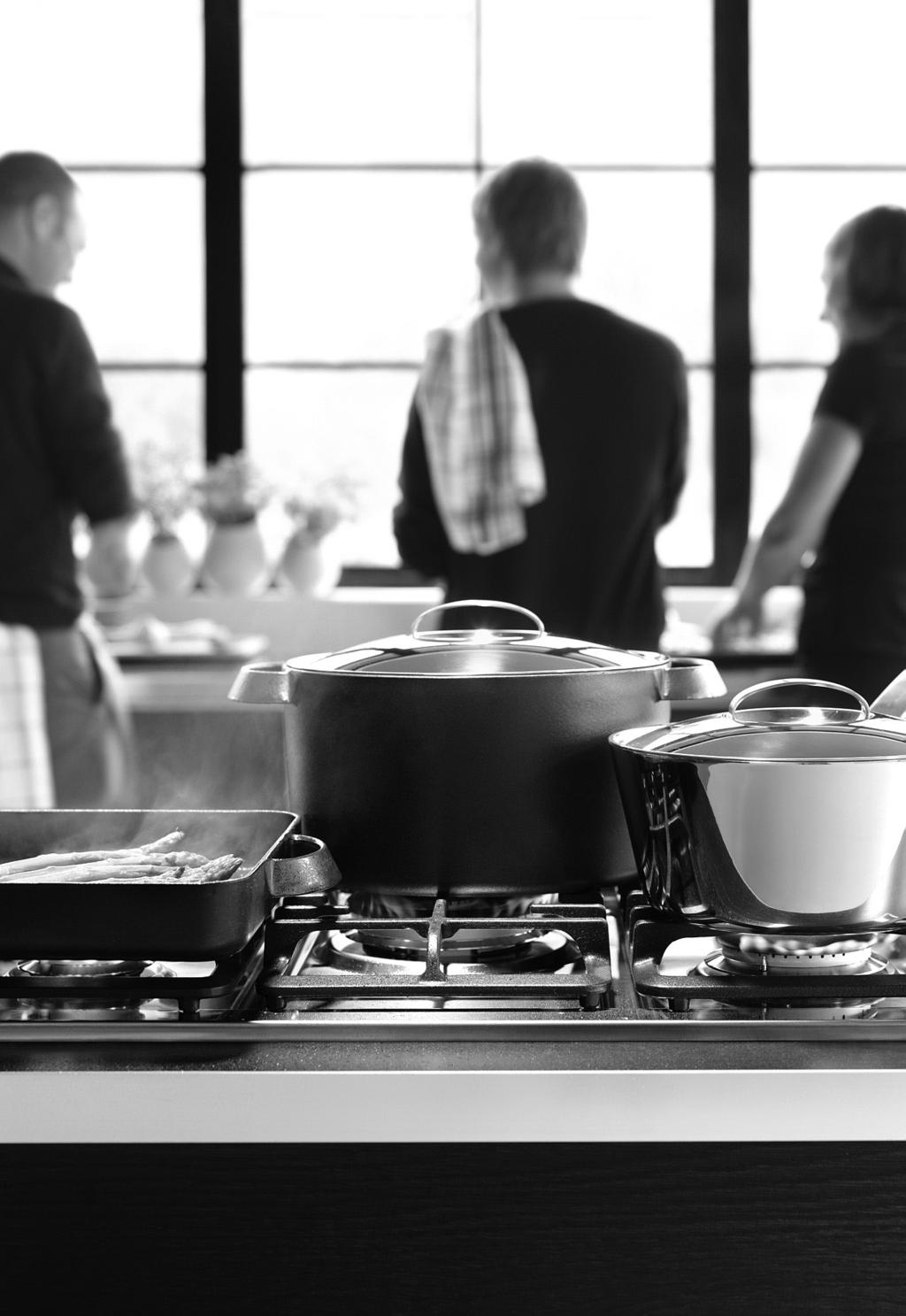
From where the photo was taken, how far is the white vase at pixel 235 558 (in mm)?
3150

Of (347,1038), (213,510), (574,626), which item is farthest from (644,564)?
(347,1038)

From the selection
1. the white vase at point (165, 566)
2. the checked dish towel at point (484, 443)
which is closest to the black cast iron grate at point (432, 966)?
the checked dish towel at point (484, 443)

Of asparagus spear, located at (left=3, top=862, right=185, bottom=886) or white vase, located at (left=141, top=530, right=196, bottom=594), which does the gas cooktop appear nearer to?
asparagus spear, located at (left=3, top=862, right=185, bottom=886)

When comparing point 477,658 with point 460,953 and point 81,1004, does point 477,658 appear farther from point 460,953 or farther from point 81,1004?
point 81,1004

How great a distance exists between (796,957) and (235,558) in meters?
2.53

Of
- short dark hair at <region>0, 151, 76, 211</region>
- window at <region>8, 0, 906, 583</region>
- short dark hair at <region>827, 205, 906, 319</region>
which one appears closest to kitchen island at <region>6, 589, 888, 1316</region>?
short dark hair at <region>827, 205, 906, 319</region>

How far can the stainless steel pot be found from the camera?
668 mm

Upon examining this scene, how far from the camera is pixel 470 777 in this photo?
756 mm

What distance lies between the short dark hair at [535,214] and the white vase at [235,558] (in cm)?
125

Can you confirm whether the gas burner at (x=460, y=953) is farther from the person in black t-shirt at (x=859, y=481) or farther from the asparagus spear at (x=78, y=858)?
the person in black t-shirt at (x=859, y=481)
